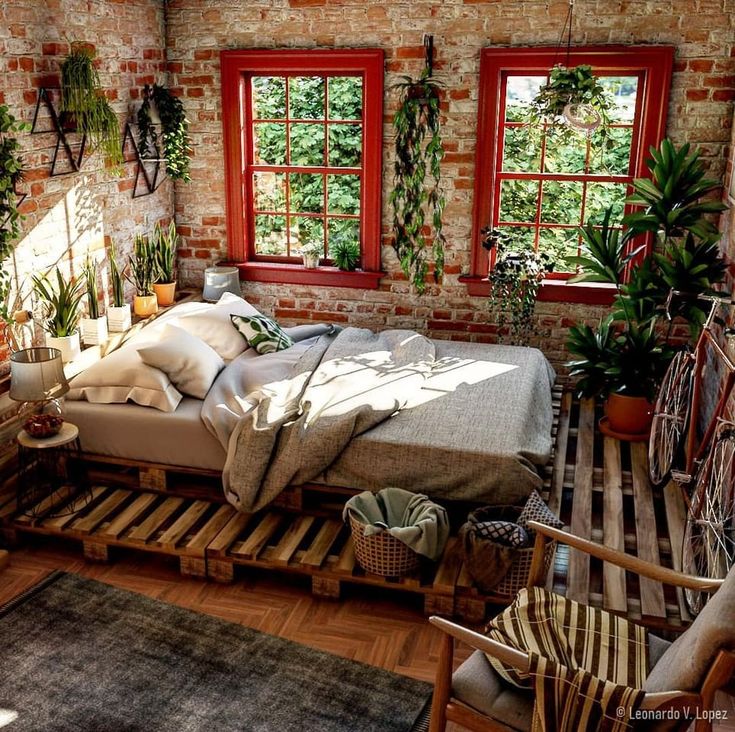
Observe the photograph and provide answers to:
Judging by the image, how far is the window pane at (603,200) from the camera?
6152 mm

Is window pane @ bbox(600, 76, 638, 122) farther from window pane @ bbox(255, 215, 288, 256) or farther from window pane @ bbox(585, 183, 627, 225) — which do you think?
window pane @ bbox(255, 215, 288, 256)

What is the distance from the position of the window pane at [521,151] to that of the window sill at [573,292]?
33.2 inches

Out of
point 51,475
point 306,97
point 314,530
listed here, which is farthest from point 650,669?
point 306,97

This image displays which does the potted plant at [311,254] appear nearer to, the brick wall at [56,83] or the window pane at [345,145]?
the window pane at [345,145]

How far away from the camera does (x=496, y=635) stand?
2877 mm

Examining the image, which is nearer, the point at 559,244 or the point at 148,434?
the point at 148,434

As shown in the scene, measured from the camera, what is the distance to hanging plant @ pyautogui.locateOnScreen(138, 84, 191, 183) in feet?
20.1

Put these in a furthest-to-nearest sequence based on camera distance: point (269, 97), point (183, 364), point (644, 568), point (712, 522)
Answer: point (269, 97), point (183, 364), point (712, 522), point (644, 568)

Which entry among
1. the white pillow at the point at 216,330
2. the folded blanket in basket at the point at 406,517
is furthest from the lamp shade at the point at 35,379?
the folded blanket in basket at the point at 406,517

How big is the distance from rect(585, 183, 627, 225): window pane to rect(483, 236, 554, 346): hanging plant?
476mm

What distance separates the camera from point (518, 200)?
20.7 feet

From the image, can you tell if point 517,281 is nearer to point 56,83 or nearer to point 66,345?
point 66,345

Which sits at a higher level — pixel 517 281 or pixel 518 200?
pixel 518 200

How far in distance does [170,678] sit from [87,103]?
3.49 meters
